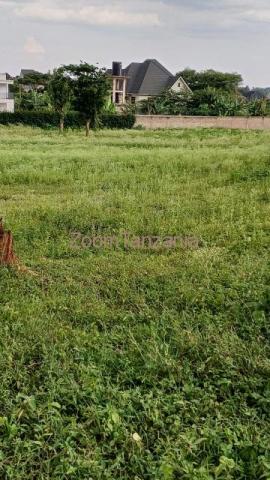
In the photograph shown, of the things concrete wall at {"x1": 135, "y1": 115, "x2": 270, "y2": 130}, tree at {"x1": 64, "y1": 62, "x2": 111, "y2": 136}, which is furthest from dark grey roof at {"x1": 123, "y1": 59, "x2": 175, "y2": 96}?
tree at {"x1": 64, "y1": 62, "x2": 111, "y2": 136}

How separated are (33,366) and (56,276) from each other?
1.55 metres

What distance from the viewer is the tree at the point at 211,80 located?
53875 millimetres

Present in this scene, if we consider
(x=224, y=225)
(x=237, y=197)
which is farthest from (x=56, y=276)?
(x=237, y=197)

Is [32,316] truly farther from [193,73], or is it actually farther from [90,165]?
[193,73]

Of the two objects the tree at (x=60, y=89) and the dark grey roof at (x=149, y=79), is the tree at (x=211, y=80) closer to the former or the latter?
the dark grey roof at (x=149, y=79)

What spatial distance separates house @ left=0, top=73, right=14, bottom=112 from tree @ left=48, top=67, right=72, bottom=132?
15.6 m

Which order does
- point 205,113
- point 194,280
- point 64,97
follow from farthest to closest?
point 205,113 < point 64,97 < point 194,280

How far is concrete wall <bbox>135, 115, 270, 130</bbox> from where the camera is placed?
3566 centimetres

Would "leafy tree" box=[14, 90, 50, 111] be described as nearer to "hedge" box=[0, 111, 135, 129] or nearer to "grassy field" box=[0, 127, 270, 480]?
"hedge" box=[0, 111, 135, 129]

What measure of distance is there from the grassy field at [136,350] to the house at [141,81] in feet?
155

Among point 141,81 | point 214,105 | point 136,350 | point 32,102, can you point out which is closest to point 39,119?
point 32,102

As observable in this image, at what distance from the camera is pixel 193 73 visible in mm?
56594

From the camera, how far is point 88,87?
26062 millimetres

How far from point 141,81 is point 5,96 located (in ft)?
51.5
